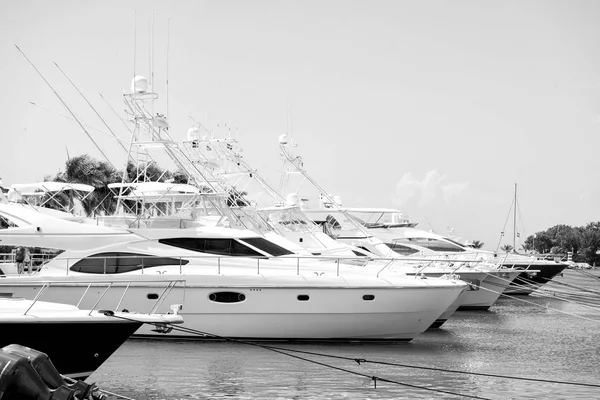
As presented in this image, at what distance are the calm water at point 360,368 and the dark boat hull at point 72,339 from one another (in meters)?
0.99

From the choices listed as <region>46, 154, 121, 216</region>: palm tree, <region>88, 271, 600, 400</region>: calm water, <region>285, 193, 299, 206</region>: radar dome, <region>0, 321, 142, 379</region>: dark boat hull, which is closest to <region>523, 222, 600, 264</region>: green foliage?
<region>46, 154, 121, 216</region>: palm tree

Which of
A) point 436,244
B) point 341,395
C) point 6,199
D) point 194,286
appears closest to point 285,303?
point 194,286

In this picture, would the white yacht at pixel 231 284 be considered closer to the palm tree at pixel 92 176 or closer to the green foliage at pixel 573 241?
the palm tree at pixel 92 176

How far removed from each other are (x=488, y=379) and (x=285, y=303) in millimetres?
5524

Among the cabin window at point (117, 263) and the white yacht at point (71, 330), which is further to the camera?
the cabin window at point (117, 263)

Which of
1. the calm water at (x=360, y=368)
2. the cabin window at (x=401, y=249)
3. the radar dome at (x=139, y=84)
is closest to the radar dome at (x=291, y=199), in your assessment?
the cabin window at (x=401, y=249)

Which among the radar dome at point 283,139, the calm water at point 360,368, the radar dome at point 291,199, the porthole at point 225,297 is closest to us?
the calm water at point 360,368

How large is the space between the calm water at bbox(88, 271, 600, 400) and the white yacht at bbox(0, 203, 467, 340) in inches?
22.4

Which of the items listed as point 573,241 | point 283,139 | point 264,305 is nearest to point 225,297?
point 264,305

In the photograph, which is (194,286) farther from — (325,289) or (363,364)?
(363,364)

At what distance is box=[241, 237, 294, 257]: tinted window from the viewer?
20859 millimetres

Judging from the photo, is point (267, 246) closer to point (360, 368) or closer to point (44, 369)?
point (360, 368)

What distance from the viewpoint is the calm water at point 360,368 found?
14490 mm

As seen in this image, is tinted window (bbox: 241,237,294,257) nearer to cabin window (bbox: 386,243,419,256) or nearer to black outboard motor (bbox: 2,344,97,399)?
black outboard motor (bbox: 2,344,97,399)
